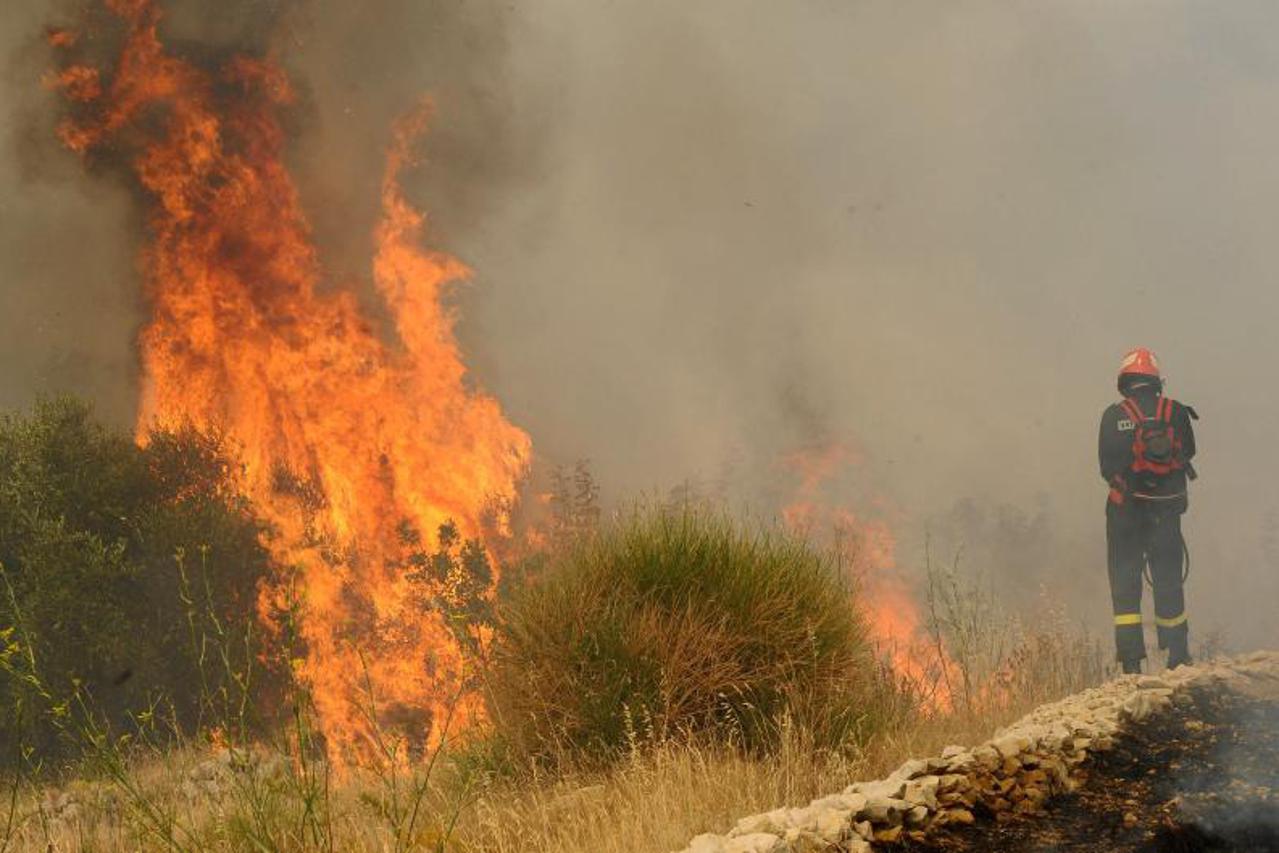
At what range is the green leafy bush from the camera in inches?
567

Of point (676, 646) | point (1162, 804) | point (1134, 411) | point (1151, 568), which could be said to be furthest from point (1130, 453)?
point (1162, 804)

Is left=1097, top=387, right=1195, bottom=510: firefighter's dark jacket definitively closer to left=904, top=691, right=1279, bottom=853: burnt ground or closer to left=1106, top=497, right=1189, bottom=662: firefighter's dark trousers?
left=1106, top=497, right=1189, bottom=662: firefighter's dark trousers

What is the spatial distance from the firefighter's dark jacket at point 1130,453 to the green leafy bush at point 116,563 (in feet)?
36.5

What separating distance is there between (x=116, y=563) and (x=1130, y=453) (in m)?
13.7

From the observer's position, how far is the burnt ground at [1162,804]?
12.3 feet

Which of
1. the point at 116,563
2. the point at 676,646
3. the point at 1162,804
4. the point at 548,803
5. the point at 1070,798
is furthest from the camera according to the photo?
the point at 116,563

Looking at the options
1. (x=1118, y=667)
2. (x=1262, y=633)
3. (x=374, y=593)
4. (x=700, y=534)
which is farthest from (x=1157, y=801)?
(x=1262, y=633)

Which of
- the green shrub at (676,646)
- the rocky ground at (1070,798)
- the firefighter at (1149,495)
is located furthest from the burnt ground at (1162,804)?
the firefighter at (1149,495)

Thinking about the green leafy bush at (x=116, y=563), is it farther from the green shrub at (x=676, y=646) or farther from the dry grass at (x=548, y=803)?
the green shrub at (x=676, y=646)

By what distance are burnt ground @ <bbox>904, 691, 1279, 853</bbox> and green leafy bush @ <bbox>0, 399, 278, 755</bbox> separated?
39.2 ft

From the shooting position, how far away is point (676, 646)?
228 inches

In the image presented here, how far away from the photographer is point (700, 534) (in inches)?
251

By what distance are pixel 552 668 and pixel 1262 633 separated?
5711 cm

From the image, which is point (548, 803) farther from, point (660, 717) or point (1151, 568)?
point (1151, 568)
